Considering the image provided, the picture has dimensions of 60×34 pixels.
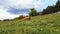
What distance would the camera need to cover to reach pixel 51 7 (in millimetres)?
81750

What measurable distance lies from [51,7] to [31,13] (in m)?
11.7

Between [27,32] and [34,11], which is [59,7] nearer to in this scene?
[34,11]

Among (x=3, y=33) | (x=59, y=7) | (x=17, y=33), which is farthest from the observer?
(x=59, y=7)

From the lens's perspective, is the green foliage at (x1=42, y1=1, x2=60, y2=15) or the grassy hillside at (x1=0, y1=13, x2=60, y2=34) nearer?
the grassy hillside at (x1=0, y1=13, x2=60, y2=34)

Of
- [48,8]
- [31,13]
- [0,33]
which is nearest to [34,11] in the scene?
[31,13]

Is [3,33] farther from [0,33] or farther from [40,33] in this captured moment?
[40,33]

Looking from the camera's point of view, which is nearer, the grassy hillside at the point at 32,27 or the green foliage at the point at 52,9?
the grassy hillside at the point at 32,27

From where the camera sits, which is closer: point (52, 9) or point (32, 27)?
point (32, 27)

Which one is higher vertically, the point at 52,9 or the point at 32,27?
the point at 52,9

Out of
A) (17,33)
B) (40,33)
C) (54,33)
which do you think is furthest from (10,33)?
(54,33)

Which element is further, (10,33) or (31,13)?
(31,13)

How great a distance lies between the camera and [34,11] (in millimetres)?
73500

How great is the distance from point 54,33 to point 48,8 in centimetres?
5364

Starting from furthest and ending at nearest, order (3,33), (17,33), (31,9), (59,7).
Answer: (59,7) → (31,9) → (3,33) → (17,33)
